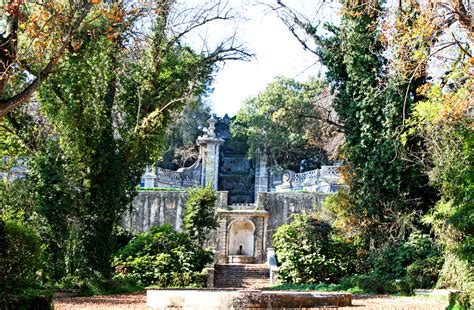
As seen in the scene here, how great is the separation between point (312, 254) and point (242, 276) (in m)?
4.02

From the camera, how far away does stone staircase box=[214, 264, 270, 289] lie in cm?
2039

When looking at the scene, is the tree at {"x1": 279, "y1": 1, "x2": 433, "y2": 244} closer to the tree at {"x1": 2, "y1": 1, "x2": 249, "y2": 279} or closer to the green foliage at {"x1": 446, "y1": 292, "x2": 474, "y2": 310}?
the tree at {"x1": 2, "y1": 1, "x2": 249, "y2": 279}

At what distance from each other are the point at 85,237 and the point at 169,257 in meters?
3.51

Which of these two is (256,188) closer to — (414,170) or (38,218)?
(414,170)

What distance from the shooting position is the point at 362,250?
18469 mm

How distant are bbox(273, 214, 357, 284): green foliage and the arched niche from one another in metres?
7.90

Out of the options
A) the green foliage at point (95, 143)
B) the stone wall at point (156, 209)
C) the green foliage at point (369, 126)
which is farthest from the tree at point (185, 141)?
the green foliage at point (95, 143)

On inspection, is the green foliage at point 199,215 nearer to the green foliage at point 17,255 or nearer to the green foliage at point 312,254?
the green foliage at point 312,254

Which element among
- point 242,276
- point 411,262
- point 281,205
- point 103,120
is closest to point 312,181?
point 281,205

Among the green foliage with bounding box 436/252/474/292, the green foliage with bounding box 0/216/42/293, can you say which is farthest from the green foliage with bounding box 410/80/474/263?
the green foliage with bounding box 0/216/42/293

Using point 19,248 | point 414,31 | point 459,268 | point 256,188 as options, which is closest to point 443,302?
point 459,268

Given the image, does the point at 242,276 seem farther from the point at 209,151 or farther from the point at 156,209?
the point at 209,151

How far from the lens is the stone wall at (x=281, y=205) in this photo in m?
27.4

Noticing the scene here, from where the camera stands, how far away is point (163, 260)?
18.1 metres
